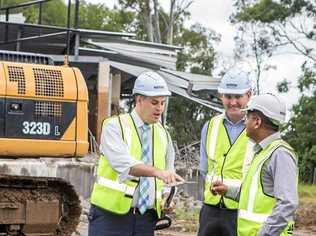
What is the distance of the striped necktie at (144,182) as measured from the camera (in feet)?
19.2

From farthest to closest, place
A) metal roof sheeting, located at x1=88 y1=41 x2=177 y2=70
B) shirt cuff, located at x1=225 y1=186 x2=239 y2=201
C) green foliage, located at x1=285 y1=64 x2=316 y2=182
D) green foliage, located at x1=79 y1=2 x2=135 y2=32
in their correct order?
green foliage, located at x1=79 y1=2 x2=135 y2=32, green foliage, located at x1=285 y1=64 x2=316 y2=182, metal roof sheeting, located at x1=88 y1=41 x2=177 y2=70, shirt cuff, located at x1=225 y1=186 x2=239 y2=201

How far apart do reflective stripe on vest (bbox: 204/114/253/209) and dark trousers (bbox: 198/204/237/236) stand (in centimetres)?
6

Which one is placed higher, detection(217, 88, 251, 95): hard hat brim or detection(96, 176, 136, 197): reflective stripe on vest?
detection(217, 88, 251, 95): hard hat brim

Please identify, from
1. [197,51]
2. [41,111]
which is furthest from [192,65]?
[41,111]

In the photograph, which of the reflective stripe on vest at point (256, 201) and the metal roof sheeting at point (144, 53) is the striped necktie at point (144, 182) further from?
the metal roof sheeting at point (144, 53)

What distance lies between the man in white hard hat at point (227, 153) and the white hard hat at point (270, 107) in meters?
1.02

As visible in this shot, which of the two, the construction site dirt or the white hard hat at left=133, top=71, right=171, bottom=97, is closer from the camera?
the white hard hat at left=133, top=71, right=171, bottom=97

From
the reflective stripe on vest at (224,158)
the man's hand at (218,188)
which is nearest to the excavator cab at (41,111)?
the reflective stripe on vest at (224,158)

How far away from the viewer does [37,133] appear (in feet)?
34.3

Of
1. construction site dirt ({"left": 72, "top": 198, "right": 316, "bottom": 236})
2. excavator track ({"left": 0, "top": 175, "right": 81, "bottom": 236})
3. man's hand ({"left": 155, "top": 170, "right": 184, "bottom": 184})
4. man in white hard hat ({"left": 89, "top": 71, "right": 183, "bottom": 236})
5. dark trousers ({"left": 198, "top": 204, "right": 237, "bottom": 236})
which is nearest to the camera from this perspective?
man's hand ({"left": 155, "top": 170, "right": 184, "bottom": 184})

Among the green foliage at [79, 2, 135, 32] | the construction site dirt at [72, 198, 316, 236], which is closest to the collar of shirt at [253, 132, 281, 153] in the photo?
the construction site dirt at [72, 198, 316, 236]

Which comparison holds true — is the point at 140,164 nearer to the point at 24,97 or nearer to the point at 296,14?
the point at 24,97

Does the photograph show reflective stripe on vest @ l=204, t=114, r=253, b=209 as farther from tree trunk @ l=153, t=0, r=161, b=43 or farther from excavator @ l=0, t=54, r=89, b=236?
tree trunk @ l=153, t=0, r=161, b=43

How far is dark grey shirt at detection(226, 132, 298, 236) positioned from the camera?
15.9ft
